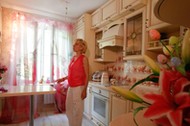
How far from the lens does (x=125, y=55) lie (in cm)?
218

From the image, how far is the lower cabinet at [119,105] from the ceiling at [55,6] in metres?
1.85

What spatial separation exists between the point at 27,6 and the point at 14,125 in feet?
8.07

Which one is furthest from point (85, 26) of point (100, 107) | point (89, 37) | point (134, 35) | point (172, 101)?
point (172, 101)

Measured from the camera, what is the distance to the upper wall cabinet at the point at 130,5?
1.79 m

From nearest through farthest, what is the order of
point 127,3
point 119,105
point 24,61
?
point 119,105 < point 127,3 < point 24,61

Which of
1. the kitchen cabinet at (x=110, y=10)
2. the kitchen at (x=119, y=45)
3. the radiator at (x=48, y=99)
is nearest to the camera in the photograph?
the kitchen at (x=119, y=45)

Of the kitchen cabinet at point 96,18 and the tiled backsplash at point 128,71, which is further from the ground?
the kitchen cabinet at point 96,18

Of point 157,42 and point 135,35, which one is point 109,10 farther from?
point 157,42

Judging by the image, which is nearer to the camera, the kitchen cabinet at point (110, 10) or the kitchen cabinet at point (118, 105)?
the kitchen cabinet at point (118, 105)

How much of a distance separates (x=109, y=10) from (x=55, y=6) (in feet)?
4.07

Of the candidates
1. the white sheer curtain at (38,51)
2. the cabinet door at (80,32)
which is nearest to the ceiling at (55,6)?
the white sheer curtain at (38,51)

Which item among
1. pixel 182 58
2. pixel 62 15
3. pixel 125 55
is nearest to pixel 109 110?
pixel 125 55

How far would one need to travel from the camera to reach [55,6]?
294cm

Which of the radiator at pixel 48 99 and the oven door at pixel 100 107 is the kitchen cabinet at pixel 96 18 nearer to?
the oven door at pixel 100 107
